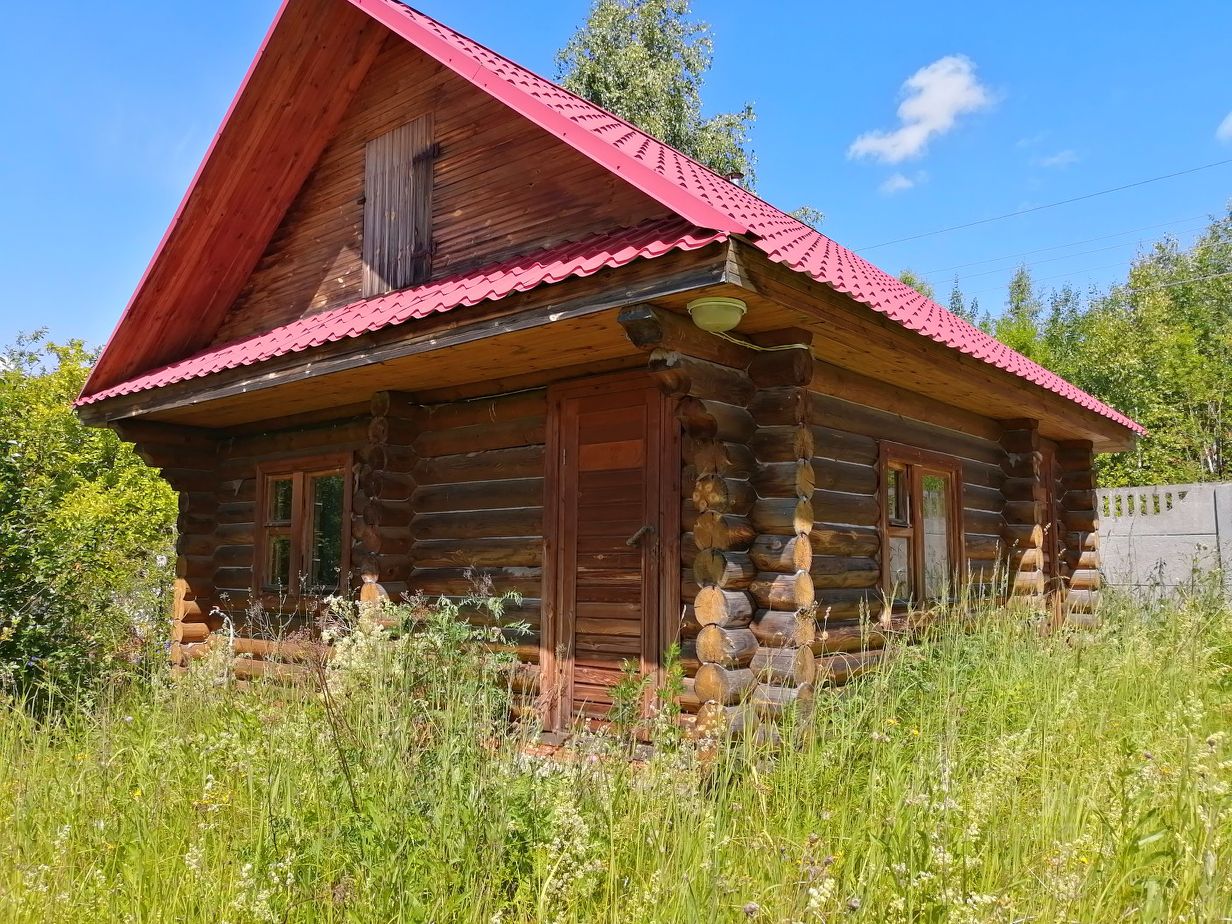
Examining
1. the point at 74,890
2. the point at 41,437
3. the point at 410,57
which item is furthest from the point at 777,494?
the point at 41,437

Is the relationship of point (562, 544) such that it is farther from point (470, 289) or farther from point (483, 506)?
point (470, 289)

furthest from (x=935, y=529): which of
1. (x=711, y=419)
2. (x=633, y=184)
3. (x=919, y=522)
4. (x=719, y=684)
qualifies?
(x=633, y=184)

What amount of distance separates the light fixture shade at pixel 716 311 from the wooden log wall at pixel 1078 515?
857 centimetres

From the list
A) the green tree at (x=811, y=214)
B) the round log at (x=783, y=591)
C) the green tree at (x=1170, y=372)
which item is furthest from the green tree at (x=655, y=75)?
the round log at (x=783, y=591)

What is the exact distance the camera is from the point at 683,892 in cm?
280

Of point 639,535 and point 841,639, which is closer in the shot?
point 639,535

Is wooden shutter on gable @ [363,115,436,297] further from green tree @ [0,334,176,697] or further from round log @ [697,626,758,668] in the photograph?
round log @ [697,626,758,668]

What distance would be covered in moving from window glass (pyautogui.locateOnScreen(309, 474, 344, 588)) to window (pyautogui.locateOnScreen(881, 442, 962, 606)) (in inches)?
198

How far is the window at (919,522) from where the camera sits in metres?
7.67

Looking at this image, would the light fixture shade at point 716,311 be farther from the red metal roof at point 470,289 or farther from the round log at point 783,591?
the round log at point 783,591

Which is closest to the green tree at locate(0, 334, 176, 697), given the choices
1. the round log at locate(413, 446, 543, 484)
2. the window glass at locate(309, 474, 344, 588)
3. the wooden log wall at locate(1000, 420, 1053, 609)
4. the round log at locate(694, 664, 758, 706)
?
the window glass at locate(309, 474, 344, 588)

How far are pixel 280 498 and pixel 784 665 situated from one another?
6020mm

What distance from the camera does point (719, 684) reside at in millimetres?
5387

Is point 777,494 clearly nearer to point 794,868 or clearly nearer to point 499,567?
point 499,567
